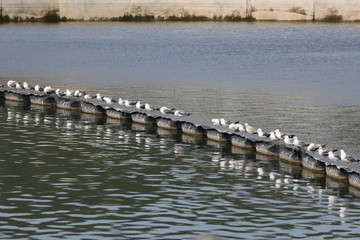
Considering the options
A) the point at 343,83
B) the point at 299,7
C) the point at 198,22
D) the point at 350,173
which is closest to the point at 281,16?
the point at 299,7

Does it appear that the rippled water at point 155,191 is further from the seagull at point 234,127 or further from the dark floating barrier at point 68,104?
the dark floating barrier at point 68,104

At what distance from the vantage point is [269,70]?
2340 inches

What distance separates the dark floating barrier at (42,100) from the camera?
39.7 metres

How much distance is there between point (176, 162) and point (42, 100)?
47.5ft

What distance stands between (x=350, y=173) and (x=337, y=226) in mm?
4022

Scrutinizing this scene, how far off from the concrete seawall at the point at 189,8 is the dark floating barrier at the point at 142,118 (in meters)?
82.2

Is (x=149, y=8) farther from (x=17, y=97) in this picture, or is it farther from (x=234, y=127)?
(x=234, y=127)

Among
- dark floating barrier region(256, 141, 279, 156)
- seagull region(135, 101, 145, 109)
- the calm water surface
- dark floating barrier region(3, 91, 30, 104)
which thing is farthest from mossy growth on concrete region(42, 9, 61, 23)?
dark floating barrier region(256, 141, 279, 156)

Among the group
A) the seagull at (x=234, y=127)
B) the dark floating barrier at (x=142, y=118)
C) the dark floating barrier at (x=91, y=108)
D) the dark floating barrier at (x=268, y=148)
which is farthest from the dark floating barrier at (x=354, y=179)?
the dark floating barrier at (x=91, y=108)

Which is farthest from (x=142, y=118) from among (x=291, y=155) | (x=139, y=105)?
(x=291, y=155)

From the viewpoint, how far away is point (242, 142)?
97.2 feet

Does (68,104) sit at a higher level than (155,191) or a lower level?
higher

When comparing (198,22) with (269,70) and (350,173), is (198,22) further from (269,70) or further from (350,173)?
(350,173)

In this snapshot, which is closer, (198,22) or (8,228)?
(8,228)
